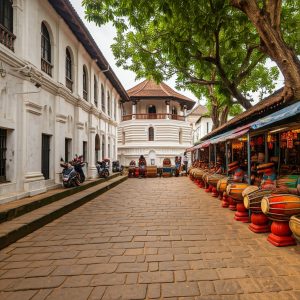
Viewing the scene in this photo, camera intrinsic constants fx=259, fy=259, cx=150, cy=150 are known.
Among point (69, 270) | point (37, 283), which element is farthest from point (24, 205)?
point (37, 283)

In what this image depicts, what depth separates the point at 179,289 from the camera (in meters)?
3.06

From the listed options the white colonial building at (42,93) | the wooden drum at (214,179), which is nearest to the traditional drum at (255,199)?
Result: the wooden drum at (214,179)

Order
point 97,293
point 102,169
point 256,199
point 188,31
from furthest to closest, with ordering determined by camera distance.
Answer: point 102,169
point 188,31
point 256,199
point 97,293

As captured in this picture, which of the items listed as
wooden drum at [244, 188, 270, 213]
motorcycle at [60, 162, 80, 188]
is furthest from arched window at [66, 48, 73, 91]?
wooden drum at [244, 188, 270, 213]

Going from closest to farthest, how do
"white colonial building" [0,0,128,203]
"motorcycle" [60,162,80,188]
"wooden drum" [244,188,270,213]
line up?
"wooden drum" [244,188,270,213] → "white colonial building" [0,0,128,203] → "motorcycle" [60,162,80,188]

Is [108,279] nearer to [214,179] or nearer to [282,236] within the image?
[282,236]

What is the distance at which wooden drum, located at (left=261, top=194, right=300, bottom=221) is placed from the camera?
4291 millimetres

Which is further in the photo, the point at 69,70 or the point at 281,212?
the point at 69,70

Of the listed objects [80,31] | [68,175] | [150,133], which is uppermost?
[80,31]

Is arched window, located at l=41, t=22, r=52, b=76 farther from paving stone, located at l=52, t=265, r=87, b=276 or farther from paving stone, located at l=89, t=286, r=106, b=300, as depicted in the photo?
paving stone, located at l=89, t=286, r=106, b=300

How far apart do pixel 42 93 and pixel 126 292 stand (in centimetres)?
784

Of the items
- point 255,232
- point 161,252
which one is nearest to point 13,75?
point 161,252

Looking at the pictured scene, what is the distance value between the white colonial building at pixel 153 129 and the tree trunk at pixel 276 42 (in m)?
25.3

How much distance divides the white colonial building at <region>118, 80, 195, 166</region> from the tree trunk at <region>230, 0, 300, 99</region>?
25.3 m
